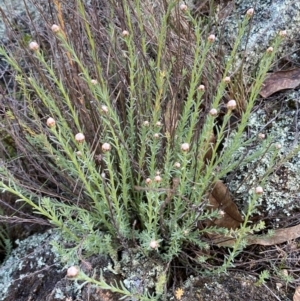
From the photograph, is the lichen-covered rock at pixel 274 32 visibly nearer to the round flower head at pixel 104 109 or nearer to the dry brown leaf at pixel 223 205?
the dry brown leaf at pixel 223 205

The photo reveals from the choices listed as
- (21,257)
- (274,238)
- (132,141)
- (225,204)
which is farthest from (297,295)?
(21,257)

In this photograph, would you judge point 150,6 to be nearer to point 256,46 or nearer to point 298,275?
point 256,46

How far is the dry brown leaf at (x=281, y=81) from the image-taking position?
1.24 m

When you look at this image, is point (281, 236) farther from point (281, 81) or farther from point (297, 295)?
point (281, 81)

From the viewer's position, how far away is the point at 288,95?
124 cm

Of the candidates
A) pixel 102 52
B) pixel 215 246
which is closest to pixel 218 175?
pixel 215 246

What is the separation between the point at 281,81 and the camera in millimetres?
1249

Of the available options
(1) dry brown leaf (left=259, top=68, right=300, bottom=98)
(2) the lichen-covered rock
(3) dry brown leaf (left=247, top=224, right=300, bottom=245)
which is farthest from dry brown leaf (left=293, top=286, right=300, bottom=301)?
(2) the lichen-covered rock

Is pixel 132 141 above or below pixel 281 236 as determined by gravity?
above

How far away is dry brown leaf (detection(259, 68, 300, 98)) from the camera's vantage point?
1.24 metres

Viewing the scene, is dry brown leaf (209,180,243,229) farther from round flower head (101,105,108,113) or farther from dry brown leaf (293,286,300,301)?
round flower head (101,105,108,113)

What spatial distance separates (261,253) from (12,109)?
710mm

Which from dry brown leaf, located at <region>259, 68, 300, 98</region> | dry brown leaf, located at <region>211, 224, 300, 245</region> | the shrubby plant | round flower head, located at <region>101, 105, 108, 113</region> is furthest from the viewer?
dry brown leaf, located at <region>259, 68, 300, 98</region>

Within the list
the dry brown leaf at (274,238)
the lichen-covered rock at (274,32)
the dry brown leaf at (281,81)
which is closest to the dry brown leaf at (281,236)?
the dry brown leaf at (274,238)
